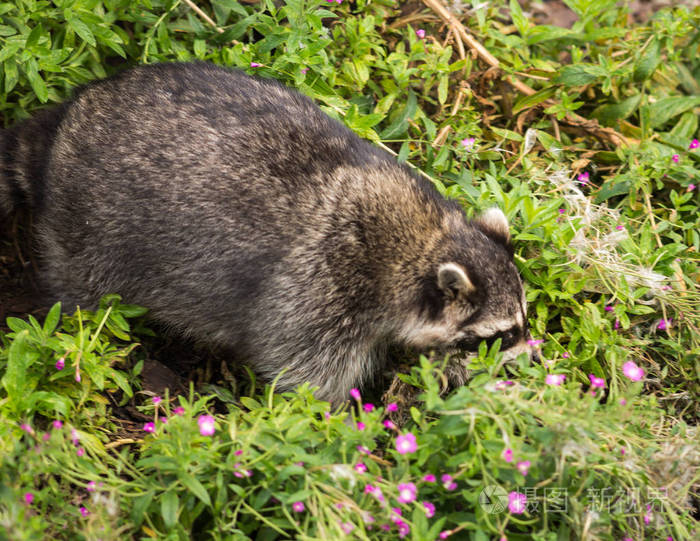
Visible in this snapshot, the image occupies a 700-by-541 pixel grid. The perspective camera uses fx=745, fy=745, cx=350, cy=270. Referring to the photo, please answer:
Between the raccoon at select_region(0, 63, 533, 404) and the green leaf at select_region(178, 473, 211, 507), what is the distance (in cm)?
121

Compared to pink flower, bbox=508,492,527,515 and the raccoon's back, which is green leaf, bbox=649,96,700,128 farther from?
pink flower, bbox=508,492,527,515

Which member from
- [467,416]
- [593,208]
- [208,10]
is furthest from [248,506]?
[208,10]

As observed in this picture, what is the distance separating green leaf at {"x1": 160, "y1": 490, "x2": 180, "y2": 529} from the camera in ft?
10.1

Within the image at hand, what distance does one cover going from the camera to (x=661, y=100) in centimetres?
629

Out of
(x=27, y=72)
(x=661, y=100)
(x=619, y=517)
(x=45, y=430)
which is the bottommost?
(x=45, y=430)

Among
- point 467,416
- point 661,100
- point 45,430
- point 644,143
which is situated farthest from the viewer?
point 661,100

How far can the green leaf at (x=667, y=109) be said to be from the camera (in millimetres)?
6230

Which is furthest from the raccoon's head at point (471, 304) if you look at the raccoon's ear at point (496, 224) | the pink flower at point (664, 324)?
the pink flower at point (664, 324)

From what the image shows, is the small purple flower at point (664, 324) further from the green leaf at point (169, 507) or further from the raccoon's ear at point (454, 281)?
the green leaf at point (169, 507)

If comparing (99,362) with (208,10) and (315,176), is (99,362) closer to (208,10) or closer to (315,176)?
(315,176)

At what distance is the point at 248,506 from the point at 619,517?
1662 millimetres

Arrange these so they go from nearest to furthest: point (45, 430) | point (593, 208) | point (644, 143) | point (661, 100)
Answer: point (45, 430), point (593, 208), point (644, 143), point (661, 100)

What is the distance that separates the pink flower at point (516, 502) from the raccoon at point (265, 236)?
49.5 inches

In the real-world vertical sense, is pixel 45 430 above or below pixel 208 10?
below
